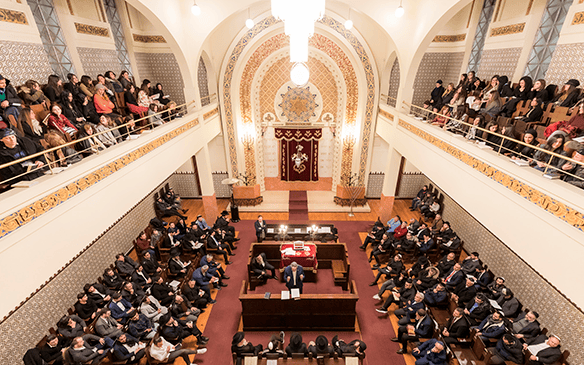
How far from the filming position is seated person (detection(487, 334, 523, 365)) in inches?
197

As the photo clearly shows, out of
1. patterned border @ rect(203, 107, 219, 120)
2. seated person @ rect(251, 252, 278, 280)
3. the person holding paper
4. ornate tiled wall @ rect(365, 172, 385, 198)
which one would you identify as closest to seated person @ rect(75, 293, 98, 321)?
seated person @ rect(251, 252, 278, 280)

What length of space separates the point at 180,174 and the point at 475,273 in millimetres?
11613

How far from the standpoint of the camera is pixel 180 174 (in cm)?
1262

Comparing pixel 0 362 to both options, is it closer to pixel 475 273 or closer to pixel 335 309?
pixel 335 309

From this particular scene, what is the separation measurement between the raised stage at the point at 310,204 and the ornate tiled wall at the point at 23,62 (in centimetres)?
765

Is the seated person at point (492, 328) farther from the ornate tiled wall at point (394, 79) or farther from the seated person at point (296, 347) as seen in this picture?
the ornate tiled wall at point (394, 79)

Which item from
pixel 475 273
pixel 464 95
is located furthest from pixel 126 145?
pixel 475 273

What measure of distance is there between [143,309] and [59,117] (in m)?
4.24

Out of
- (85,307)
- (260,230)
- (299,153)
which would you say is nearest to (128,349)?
(85,307)

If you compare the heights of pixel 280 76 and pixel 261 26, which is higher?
pixel 261 26

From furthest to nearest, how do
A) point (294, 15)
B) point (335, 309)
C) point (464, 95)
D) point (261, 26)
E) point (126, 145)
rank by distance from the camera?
point (261, 26) < point (464, 95) < point (335, 309) < point (126, 145) < point (294, 15)

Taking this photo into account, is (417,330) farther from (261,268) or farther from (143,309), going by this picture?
(143,309)

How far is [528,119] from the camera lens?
207 inches

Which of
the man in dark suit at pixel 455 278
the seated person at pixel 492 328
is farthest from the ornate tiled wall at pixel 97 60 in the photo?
the seated person at pixel 492 328
